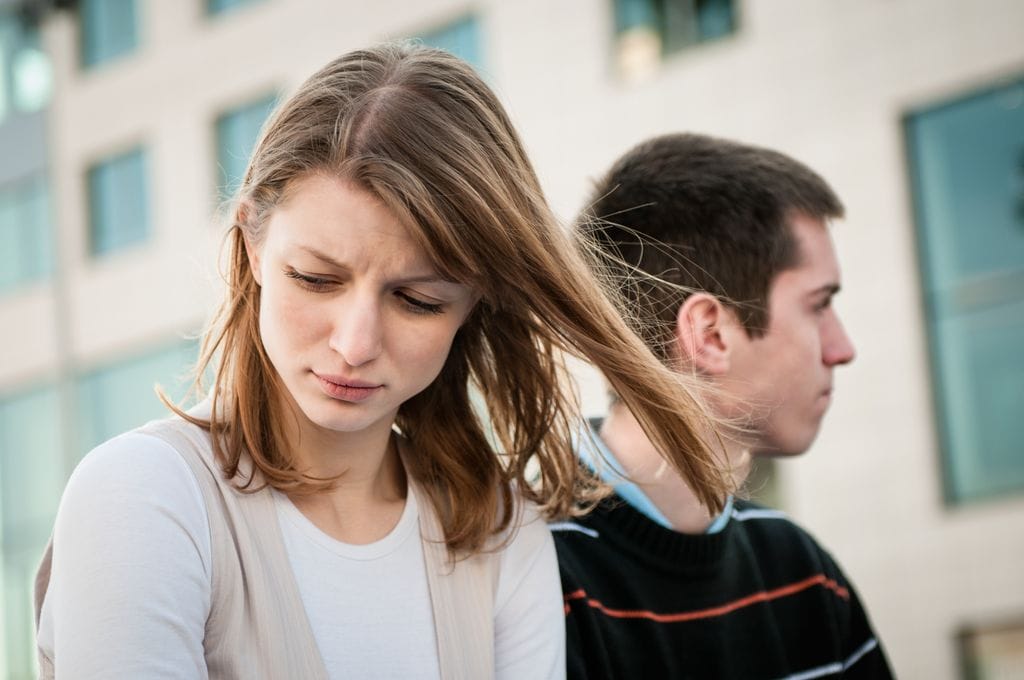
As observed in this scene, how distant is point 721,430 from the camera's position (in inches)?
112

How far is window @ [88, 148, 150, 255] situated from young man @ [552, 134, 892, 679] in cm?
1343

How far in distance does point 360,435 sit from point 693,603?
2.67 feet

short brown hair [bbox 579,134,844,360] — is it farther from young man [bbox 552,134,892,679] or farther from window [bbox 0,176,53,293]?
window [bbox 0,176,53,293]

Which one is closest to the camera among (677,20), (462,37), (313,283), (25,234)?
(313,283)

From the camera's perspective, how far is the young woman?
6.50ft

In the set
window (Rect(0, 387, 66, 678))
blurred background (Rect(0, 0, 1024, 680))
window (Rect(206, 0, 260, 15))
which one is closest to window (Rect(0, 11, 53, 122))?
blurred background (Rect(0, 0, 1024, 680))

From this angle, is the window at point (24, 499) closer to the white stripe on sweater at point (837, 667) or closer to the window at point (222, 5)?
the window at point (222, 5)

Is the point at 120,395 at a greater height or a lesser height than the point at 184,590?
greater

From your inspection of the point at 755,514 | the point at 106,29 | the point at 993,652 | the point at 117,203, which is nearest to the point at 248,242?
the point at 755,514

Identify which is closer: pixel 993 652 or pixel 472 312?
pixel 472 312

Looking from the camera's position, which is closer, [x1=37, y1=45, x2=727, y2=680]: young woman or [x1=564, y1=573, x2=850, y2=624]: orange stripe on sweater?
[x1=37, y1=45, x2=727, y2=680]: young woman

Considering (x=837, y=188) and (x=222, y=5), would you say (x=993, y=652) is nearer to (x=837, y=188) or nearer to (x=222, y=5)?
(x=837, y=188)

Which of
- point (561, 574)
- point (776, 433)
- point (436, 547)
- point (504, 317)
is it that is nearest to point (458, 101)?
point (504, 317)

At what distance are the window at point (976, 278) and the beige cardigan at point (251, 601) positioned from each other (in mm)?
7921
